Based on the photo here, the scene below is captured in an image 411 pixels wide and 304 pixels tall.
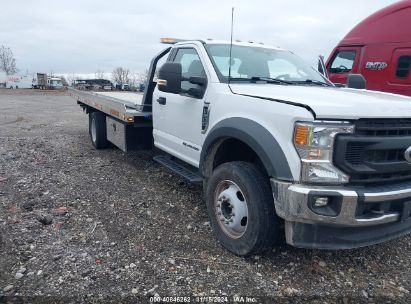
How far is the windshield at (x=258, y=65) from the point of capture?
404cm

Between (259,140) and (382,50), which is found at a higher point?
(382,50)

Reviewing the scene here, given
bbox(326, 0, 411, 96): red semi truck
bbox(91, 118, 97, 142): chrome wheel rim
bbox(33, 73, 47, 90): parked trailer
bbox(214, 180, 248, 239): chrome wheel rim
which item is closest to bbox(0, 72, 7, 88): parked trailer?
bbox(33, 73, 47, 90): parked trailer

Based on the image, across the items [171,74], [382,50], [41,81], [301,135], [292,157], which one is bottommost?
[41,81]

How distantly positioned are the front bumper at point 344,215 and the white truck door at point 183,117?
149 cm

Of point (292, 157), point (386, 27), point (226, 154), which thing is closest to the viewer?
point (292, 157)

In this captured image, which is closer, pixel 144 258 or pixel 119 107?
pixel 144 258

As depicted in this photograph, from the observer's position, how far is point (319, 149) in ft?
8.70

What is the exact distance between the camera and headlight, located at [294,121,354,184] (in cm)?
264

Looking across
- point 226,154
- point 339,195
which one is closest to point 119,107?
point 226,154

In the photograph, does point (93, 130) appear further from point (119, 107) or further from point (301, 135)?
point (301, 135)

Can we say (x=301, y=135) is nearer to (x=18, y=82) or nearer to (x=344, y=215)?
(x=344, y=215)

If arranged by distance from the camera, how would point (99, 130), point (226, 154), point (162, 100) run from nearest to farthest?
point (226, 154), point (162, 100), point (99, 130)

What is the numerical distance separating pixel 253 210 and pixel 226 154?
2.90 ft

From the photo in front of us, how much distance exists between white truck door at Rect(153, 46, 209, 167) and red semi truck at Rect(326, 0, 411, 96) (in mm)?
5193
